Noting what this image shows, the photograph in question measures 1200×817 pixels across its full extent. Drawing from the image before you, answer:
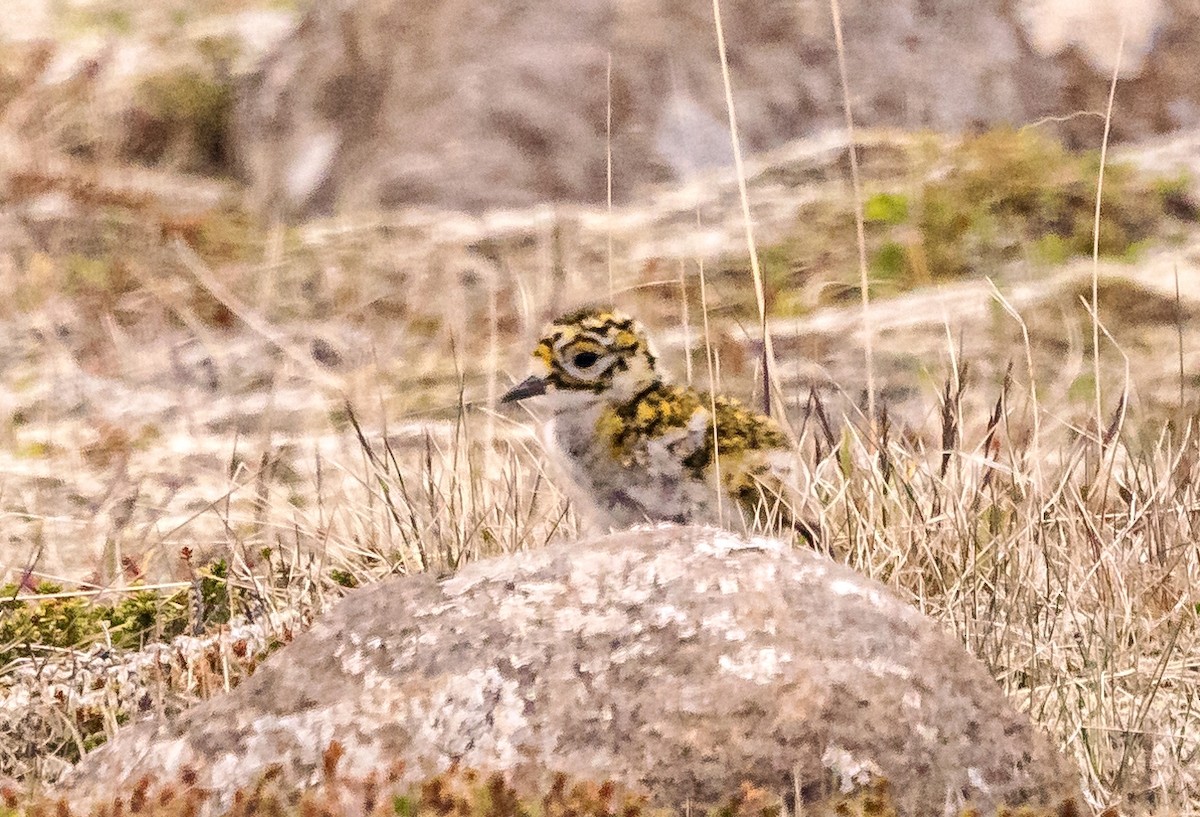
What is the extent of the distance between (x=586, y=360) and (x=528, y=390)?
0.25m

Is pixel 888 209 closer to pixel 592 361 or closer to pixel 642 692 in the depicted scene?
pixel 592 361

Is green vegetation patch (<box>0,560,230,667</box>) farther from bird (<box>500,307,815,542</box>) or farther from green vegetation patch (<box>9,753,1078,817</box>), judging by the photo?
green vegetation patch (<box>9,753,1078,817</box>)

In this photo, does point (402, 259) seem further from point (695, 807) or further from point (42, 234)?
point (695, 807)

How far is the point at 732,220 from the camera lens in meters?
12.6

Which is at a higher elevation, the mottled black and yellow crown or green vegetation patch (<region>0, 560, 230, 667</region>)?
the mottled black and yellow crown

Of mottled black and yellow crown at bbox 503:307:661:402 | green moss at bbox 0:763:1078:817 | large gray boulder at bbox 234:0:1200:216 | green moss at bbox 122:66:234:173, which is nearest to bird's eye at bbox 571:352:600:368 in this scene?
mottled black and yellow crown at bbox 503:307:661:402

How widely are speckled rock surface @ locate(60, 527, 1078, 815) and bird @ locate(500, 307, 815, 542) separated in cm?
143

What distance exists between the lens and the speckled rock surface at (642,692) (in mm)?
4109

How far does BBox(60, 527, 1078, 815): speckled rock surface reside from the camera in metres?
4.11

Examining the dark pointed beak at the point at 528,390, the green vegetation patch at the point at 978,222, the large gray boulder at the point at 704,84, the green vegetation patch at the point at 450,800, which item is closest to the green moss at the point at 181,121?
the large gray boulder at the point at 704,84

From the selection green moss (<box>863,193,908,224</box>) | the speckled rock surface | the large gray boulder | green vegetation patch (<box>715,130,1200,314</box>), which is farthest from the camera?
the large gray boulder

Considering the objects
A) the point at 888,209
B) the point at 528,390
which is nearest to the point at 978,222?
the point at 888,209

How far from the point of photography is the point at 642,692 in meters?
4.21

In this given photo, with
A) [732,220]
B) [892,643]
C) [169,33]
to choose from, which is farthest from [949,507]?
[169,33]
